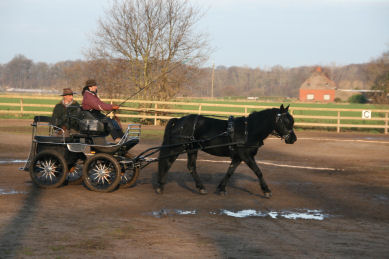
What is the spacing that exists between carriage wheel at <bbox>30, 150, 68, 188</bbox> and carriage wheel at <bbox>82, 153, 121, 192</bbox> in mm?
448

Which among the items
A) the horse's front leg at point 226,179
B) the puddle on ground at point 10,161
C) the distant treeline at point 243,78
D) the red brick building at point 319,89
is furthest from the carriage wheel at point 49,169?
the distant treeline at point 243,78

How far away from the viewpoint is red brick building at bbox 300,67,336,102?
89.6 meters

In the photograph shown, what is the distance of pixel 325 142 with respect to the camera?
799 inches

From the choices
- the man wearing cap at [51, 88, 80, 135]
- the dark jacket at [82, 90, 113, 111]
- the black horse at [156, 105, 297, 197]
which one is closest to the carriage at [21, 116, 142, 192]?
the man wearing cap at [51, 88, 80, 135]

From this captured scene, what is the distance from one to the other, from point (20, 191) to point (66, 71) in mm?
26065

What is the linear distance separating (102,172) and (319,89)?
86298 mm

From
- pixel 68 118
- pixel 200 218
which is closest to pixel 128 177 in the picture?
pixel 68 118

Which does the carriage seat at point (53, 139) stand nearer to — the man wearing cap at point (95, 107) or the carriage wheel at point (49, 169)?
the carriage wheel at point (49, 169)

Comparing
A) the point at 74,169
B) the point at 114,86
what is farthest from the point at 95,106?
the point at 114,86

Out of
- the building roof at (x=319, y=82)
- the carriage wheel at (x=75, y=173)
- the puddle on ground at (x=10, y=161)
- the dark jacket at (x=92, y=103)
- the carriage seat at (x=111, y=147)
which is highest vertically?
the building roof at (x=319, y=82)

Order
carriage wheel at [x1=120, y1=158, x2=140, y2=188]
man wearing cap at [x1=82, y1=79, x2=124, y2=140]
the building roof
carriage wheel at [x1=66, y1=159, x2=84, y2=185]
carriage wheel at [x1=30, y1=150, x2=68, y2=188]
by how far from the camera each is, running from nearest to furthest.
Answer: man wearing cap at [x1=82, y1=79, x2=124, y2=140] → carriage wheel at [x1=30, y1=150, x2=68, y2=188] → carriage wheel at [x1=120, y1=158, x2=140, y2=188] → carriage wheel at [x1=66, y1=159, x2=84, y2=185] → the building roof

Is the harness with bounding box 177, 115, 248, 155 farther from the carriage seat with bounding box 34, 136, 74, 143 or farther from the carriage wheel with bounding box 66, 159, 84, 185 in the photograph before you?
the carriage wheel with bounding box 66, 159, 84, 185

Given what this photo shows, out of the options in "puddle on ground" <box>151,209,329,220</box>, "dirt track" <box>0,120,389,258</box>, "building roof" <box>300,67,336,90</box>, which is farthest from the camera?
"building roof" <box>300,67,336,90</box>

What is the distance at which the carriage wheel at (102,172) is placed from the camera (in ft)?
28.0
